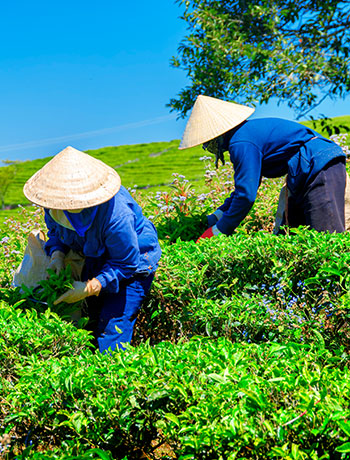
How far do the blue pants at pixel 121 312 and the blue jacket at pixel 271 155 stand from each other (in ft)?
3.06

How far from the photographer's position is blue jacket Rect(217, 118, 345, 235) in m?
3.39

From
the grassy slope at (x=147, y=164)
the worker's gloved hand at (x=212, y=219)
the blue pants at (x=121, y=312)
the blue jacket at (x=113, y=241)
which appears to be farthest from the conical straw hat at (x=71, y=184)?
the grassy slope at (x=147, y=164)

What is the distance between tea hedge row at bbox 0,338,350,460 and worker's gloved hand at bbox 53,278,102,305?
2.01 ft

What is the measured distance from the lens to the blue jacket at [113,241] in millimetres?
2695

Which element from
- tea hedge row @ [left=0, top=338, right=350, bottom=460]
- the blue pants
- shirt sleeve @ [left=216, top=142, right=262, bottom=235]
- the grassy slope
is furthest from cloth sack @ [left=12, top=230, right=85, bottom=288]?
the grassy slope

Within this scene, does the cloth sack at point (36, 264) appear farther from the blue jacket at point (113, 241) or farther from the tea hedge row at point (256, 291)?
the tea hedge row at point (256, 291)

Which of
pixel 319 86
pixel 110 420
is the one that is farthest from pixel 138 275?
pixel 319 86

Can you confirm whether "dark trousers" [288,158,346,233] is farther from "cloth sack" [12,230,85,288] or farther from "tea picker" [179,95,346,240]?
"cloth sack" [12,230,85,288]

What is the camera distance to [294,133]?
3564 mm

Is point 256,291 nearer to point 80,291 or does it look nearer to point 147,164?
point 80,291

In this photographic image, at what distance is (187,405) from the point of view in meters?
1.82

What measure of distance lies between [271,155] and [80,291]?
5.57 feet

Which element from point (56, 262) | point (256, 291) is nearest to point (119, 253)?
point (56, 262)

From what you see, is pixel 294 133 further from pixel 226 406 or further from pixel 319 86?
pixel 319 86
